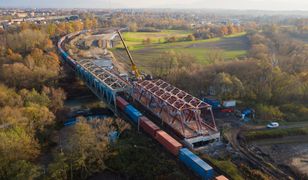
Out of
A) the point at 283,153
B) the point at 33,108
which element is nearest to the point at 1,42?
the point at 33,108

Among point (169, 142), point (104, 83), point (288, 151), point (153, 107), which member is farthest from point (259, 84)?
point (104, 83)

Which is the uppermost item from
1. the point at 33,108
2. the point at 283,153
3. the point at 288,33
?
the point at 288,33

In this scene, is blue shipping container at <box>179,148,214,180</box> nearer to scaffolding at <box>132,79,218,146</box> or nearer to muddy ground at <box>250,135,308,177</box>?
scaffolding at <box>132,79,218,146</box>

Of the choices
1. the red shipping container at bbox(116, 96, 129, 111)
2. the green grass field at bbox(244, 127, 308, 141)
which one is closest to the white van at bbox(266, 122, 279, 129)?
the green grass field at bbox(244, 127, 308, 141)

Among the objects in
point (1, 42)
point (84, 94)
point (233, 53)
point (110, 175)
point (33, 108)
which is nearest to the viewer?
point (110, 175)

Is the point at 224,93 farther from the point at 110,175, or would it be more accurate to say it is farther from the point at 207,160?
the point at 110,175

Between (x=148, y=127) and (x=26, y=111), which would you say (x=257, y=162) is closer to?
(x=148, y=127)
